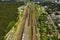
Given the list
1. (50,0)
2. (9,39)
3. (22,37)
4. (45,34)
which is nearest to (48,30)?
(45,34)

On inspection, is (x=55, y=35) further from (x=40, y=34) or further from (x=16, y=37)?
(x=16, y=37)

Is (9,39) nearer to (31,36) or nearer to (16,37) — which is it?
(16,37)

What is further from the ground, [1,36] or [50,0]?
[1,36]

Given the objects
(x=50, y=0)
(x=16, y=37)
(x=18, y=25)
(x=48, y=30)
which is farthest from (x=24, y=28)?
(x=50, y=0)

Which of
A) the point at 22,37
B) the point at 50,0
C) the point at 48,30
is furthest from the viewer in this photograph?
the point at 50,0

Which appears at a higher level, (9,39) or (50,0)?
(9,39)

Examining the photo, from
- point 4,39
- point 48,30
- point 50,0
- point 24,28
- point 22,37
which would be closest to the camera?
point 4,39

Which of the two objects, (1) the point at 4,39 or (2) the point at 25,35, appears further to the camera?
(2) the point at 25,35

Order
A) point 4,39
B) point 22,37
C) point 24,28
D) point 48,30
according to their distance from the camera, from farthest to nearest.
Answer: point 24,28
point 48,30
point 22,37
point 4,39

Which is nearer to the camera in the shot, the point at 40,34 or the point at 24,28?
the point at 40,34
